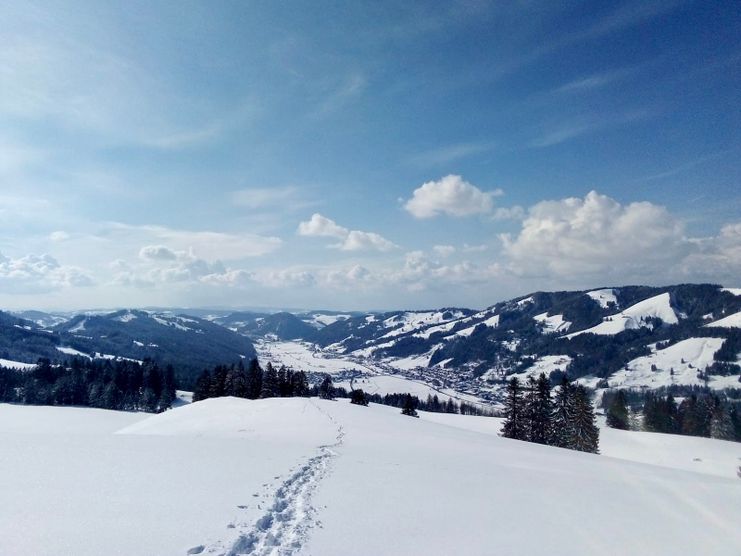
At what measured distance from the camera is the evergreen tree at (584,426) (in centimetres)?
5147

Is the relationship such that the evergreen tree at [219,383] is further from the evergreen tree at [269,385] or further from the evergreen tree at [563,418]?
the evergreen tree at [563,418]

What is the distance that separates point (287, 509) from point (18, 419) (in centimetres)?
6479

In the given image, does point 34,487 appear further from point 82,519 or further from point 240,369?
point 240,369

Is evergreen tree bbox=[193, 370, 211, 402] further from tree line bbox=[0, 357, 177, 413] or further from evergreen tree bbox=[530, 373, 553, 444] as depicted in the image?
evergreen tree bbox=[530, 373, 553, 444]

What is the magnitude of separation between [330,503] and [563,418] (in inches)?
Result: 1992

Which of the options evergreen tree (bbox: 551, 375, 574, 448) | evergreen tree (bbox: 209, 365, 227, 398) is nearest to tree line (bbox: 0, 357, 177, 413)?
evergreen tree (bbox: 209, 365, 227, 398)

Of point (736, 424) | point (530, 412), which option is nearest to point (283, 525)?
point (530, 412)

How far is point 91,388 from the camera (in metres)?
112

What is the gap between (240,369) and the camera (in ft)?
298

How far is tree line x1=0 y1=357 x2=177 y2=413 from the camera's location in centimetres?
10950

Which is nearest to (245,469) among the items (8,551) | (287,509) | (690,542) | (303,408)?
(287,509)

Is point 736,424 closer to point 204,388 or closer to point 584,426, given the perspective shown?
point 584,426

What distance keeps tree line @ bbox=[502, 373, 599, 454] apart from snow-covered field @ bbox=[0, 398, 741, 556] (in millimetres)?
31298

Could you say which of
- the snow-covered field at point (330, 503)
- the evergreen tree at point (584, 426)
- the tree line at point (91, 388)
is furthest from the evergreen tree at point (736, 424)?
the tree line at point (91, 388)
